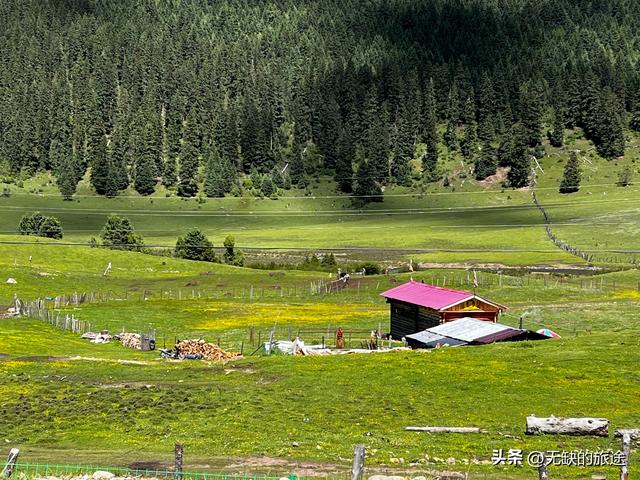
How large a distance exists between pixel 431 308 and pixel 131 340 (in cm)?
2616

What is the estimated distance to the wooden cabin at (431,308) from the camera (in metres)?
82.4

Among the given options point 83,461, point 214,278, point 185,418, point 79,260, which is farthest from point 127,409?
point 79,260

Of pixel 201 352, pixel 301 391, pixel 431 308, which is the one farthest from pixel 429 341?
pixel 301 391

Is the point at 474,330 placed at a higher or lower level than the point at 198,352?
higher

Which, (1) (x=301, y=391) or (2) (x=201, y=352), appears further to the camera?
(2) (x=201, y=352)

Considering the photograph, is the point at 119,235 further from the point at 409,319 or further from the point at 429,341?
the point at 429,341

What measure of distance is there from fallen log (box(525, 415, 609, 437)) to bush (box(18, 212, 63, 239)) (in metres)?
160

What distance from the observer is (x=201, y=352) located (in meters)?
69.9

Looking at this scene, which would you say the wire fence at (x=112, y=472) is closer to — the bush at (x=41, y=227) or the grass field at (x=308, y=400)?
the grass field at (x=308, y=400)

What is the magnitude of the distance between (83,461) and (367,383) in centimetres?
2196

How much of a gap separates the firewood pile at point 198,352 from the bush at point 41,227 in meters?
124

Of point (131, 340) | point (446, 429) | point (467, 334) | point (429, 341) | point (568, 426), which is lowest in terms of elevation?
point (131, 340)

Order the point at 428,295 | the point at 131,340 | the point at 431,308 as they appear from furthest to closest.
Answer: the point at 428,295 → the point at 431,308 → the point at 131,340

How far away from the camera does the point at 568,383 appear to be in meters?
53.7
